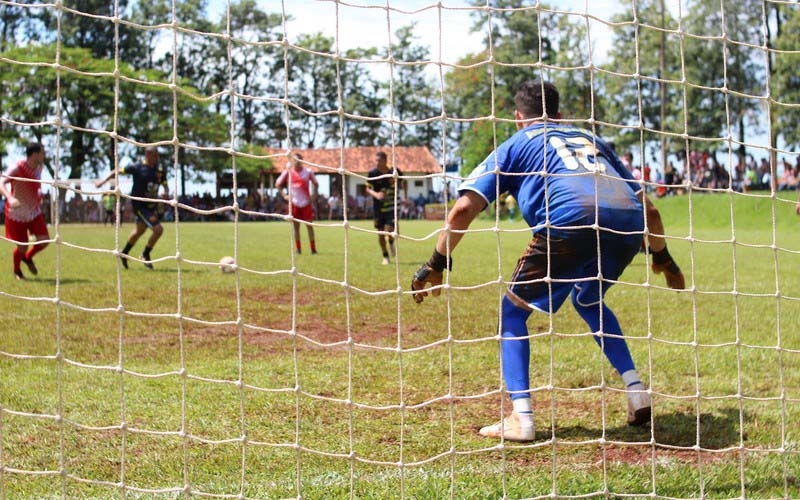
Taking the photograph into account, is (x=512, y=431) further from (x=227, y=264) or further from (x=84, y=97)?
(x=84, y=97)

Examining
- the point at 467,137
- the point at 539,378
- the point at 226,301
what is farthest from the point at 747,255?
the point at 467,137

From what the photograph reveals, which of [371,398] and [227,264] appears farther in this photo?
[371,398]

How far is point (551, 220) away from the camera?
404cm

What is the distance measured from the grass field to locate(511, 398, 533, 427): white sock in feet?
0.51

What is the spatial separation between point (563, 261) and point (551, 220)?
0.69ft

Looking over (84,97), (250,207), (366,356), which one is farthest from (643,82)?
(366,356)

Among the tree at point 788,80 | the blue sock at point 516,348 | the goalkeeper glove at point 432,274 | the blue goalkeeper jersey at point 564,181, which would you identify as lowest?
the blue sock at point 516,348

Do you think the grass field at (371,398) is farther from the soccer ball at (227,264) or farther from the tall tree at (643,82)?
the tall tree at (643,82)

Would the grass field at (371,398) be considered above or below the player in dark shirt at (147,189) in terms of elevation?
below

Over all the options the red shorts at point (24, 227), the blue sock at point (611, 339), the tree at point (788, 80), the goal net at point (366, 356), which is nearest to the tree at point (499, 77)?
the tree at point (788, 80)

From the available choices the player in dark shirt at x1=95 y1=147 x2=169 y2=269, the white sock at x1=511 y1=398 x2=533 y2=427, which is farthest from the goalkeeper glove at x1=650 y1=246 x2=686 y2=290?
the player in dark shirt at x1=95 y1=147 x2=169 y2=269

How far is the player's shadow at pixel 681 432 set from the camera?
13.5 ft

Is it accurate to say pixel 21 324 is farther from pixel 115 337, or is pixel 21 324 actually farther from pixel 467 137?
pixel 467 137

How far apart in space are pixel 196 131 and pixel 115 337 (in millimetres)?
47850
